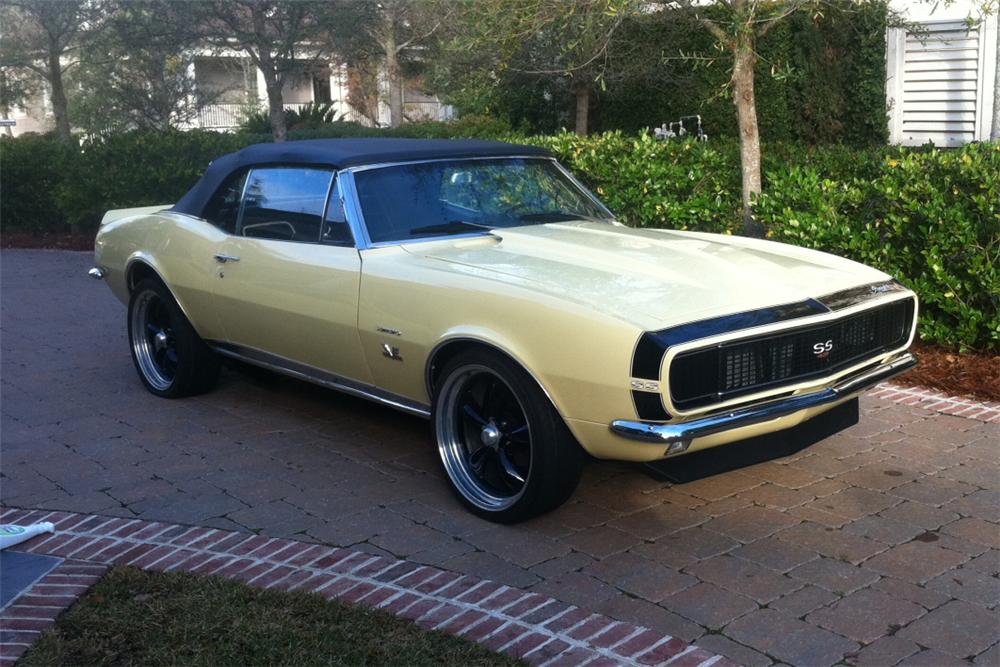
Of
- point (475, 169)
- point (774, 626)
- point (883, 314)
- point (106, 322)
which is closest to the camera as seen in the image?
point (774, 626)

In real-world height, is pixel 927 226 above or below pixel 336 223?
below

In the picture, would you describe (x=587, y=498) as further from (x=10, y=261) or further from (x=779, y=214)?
(x=10, y=261)

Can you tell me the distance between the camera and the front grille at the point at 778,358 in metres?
4.12

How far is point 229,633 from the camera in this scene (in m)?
3.75

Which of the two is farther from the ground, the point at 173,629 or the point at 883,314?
the point at 883,314

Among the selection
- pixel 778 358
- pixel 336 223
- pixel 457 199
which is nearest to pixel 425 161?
pixel 457 199

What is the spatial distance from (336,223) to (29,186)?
13.0 m

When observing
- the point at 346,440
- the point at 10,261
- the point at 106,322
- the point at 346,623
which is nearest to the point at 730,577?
the point at 346,623

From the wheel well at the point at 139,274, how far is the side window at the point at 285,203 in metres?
1.01

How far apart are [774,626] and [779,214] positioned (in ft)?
14.4

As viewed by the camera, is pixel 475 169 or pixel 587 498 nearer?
pixel 587 498

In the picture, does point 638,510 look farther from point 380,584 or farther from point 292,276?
point 292,276

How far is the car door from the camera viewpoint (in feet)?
17.6

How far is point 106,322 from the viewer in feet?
31.8
